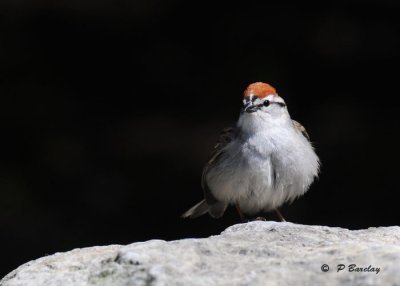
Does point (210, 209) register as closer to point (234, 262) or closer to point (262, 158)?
point (262, 158)

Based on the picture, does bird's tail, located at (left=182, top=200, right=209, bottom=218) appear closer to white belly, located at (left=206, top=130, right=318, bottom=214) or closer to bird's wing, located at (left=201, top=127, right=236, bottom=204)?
bird's wing, located at (left=201, top=127, right=236, bottom=204)

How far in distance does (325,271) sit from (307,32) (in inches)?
234

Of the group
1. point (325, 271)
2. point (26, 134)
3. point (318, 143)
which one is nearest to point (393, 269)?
point (325, 271)

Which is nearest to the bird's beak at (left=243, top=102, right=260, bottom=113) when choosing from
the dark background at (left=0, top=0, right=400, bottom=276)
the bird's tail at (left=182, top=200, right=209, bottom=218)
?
the bird's tail at (left=182, top=200, right=209, bottom=218)

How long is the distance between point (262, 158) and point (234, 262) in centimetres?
249

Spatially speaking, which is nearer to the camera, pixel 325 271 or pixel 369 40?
pixel 325 271

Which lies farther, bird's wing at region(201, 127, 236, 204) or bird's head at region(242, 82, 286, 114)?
bird's wing at region(201, 127, 236, 204)

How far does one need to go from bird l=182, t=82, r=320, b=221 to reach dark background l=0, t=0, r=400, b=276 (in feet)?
7.81

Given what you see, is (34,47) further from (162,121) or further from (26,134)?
(162,121)

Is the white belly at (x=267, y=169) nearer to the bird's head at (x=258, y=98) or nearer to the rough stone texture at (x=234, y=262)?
the bird's head at (x=258, y=98)

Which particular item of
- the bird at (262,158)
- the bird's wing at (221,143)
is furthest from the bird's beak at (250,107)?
the bird's wing at (221,143)

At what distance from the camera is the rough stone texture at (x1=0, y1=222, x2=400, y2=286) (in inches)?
138

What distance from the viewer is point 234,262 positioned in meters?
3.73

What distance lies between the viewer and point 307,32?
9180 mm
